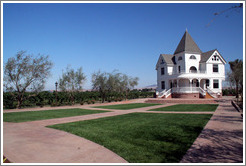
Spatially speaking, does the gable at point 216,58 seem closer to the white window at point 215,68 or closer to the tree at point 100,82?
the white window at point 215,68

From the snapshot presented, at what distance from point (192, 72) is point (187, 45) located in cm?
504

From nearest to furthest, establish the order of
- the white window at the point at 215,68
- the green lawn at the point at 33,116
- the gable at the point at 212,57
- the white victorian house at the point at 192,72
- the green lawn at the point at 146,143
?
the green lawn at the point at 146,143, the green lawn at the point at 33,116, the white victorian house at the point at 192,72, the gable at the point at 212,57, the white window at the point at 215,68

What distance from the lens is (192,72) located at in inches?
1315

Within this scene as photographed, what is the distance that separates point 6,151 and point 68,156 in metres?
2.12

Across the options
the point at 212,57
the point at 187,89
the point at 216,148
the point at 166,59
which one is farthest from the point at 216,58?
the point at 216,148

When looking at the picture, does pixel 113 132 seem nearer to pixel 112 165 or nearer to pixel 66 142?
pixel 66 142

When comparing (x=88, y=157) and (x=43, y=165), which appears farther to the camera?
(x=88, y=157)

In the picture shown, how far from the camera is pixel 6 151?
18.5 ft

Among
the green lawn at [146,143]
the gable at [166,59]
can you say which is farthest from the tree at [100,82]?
the green lawn at [146,143]

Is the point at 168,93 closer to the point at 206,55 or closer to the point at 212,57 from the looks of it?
the point at 206,55

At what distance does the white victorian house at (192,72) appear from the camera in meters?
31.2

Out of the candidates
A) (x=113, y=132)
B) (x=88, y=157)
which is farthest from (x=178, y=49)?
(x=88, y=157)

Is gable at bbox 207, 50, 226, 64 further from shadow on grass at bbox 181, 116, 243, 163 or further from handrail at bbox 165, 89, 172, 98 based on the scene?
shadow on grass at bbox 181, 116, 243, 163

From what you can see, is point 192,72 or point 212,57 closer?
point 212,57
